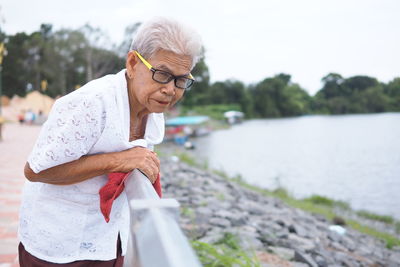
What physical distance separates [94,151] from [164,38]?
0.42 meters

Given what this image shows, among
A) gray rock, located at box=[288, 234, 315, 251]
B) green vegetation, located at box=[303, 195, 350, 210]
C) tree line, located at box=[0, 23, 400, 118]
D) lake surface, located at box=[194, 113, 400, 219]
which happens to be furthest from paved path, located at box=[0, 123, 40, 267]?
tree line, located at box=[0, 23, 400, 118]

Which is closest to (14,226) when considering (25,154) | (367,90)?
(25,154)

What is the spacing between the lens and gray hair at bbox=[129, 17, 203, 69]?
47.8 inches

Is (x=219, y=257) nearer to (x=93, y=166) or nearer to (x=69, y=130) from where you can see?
(x=93, y=166)

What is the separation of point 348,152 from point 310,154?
177cm

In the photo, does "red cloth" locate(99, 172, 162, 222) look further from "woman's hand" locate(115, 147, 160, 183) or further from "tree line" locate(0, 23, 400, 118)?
"tree line" locate(0, 23, 400, 118)

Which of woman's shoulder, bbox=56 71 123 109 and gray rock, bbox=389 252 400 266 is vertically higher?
woman's shoulder, bbox=56 71 123 109

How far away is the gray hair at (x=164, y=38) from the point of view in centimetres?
121

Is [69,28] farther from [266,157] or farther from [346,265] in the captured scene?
[346,265]

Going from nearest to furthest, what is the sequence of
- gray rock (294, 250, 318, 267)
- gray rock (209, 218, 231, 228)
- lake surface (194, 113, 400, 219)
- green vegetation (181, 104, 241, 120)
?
gray rock (294, 250, 318, 267) → gray rock (209, 218, 231, 228) → lake surface (194, 113, 400, 219) → green vegetation (181, 104, 241, 120)

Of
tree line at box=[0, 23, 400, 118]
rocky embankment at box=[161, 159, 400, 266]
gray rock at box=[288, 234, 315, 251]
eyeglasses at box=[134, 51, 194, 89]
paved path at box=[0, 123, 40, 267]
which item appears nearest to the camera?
eyeglasses at box=[134, 51, 194, 89]

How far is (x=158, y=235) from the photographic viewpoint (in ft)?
1.86

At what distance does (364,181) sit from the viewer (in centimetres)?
1170

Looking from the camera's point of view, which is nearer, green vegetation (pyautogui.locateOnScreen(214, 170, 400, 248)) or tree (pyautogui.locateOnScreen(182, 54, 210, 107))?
green vegetation (pyautogui.locateOnScreen(214, 170, 400, 248))
